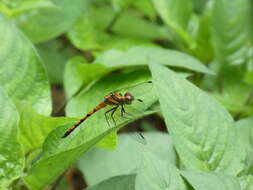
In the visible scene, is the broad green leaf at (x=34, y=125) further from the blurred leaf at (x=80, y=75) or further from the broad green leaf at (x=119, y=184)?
the blurred leaf at (x=80, y=75)

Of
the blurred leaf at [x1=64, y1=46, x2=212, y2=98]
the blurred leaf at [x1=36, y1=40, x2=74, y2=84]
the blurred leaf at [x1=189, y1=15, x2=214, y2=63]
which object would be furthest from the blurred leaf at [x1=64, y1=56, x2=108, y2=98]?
the blurred leaf at [x1=189, y1=15, x2=214, y2=63]

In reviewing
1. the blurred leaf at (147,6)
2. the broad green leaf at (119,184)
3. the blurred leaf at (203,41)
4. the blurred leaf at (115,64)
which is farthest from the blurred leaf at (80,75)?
the blurred leaf at (147,6)

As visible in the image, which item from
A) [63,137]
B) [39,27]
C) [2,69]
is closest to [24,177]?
[63,137]

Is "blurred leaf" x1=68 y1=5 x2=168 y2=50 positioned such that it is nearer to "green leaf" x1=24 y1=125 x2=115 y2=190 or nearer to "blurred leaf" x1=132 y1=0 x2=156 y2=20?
"blurred leaf" x1=132 y1=0 x2=156 y2=20

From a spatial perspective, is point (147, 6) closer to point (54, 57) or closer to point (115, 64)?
point (54, 57)

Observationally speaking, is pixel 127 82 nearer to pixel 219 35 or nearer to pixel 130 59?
pixel 130 59

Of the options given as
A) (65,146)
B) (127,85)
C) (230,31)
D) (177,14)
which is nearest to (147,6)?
(177,14)
